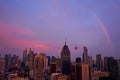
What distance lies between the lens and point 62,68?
3772cm

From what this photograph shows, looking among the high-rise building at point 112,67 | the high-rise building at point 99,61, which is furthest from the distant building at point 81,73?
the high-rise building at point 99,61

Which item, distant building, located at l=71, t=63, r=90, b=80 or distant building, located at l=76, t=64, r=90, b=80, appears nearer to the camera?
distant building, located at l=76, t=64, r=90, b=80

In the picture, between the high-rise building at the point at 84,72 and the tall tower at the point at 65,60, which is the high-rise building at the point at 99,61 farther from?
the high-rise building at the point at 84,72

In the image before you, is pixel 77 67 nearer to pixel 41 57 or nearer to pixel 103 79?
pixel 41 57

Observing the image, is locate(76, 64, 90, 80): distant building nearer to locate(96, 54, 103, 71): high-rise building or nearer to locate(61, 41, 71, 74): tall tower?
locate(61, 41, 71, 74): tall tower

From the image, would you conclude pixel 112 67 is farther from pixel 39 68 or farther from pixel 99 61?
pixel 39 68

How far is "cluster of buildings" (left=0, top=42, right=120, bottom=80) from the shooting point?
92.6 ft

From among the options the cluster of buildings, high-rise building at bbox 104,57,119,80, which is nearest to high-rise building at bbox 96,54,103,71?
the cluster of buildings

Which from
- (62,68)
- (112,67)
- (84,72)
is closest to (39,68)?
(62,68)

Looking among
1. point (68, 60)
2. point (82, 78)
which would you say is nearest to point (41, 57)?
point (68, 60)

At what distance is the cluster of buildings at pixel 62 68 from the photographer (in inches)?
1112

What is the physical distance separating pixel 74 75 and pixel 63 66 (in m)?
7.97

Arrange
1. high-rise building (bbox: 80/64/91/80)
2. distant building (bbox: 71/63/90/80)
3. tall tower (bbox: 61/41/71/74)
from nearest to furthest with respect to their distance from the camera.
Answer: high-rise building (bbox: 80/64/91/80) → distant building (bbox: 71/63/90/80) → tall tower (bbox: 61/41/71/74)

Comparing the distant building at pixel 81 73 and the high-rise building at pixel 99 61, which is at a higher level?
the high-rise building at pixel 99 61
